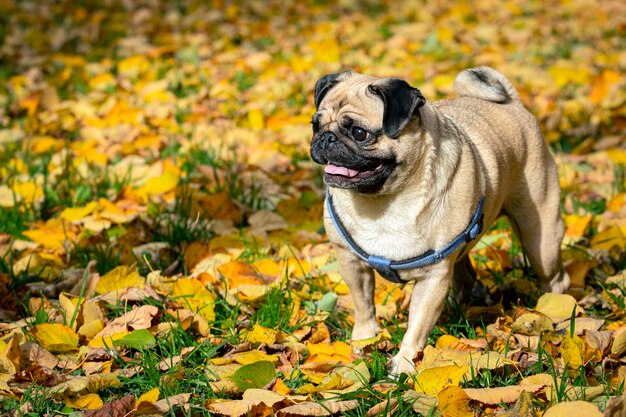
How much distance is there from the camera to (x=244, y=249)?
14.5 feet

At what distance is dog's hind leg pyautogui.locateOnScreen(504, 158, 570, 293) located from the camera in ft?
12.8

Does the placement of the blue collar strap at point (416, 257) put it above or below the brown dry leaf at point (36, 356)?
above

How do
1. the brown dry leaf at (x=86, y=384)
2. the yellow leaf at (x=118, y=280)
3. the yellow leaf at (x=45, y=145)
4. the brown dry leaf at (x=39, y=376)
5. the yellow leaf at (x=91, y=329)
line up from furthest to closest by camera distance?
the yellow leaf at (x=45, y=145) → the yellow leaf at (x=118, y=280) → the yellow leaf at (x=91, y=329) → the brown dry leaf at (x=39, y=376) → the brown dry leaf at (x=86, y=384)

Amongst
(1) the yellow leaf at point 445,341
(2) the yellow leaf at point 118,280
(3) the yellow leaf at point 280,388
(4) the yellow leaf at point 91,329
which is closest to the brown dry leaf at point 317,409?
(3) the yellow leaf at point 280,388

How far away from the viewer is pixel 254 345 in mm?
3529

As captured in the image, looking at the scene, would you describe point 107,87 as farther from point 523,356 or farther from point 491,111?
point 523,356

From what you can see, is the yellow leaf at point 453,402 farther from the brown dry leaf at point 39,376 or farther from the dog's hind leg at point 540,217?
the brown dry leaf at point 39,376

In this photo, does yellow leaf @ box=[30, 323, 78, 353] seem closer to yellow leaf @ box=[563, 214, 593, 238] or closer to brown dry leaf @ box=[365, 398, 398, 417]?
brown dry leaf @ box=[365, 398, 398, 417]

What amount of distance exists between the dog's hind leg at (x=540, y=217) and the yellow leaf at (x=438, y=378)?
113 cm

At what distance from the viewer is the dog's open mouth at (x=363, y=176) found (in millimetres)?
3160

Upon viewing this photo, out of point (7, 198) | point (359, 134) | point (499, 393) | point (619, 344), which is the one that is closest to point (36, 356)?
point (359, 134)

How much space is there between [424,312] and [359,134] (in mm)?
774

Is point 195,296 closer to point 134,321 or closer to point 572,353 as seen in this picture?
point 134,321

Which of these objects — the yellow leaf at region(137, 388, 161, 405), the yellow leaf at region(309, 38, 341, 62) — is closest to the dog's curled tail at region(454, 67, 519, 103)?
the yellow leaf at region(137, 388, 161, 405)
